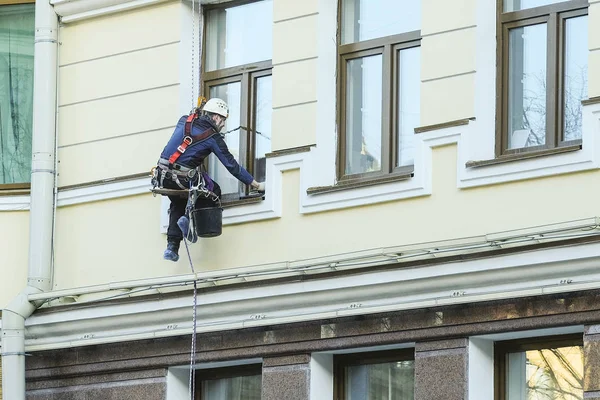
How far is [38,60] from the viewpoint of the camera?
20.6 meters

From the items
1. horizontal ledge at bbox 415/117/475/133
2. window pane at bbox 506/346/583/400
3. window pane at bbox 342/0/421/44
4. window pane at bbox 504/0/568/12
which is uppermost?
window pane at bbox 342/0/421/44

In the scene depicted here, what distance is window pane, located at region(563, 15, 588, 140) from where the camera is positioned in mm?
17266

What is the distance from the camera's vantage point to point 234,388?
1936 cm

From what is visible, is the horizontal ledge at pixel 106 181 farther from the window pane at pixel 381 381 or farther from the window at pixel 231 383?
the window pane at pixel 381 381

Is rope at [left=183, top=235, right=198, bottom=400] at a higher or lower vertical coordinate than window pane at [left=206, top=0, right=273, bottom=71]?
lower

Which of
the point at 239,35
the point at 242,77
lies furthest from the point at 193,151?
the point at 239,35

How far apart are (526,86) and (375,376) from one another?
2.96m

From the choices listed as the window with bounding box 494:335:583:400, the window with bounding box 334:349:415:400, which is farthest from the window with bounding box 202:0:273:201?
the window with bounding box 494:335:583:400

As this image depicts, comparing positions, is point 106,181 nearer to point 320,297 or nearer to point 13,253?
point 13,253

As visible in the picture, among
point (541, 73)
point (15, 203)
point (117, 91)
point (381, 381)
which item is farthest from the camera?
point (15, 203)

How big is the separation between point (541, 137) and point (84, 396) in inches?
209

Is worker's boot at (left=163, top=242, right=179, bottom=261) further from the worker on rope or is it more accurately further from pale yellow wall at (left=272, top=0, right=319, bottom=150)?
pale yellow wall at (left=272, top=0, right=319, bottom=150)

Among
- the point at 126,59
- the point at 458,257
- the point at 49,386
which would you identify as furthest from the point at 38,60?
the point at 458,257

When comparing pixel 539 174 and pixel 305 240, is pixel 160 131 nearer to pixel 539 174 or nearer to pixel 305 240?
pixel 305 240
